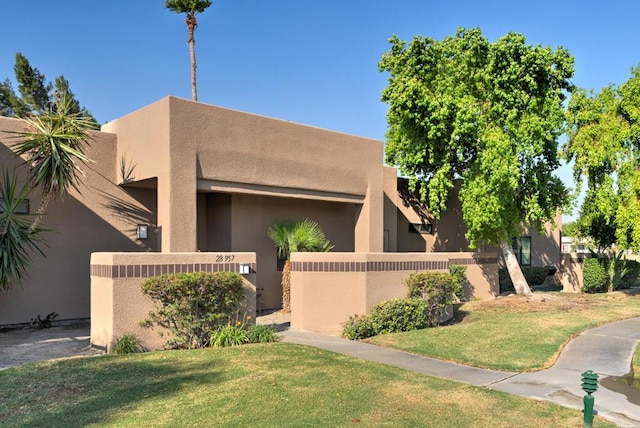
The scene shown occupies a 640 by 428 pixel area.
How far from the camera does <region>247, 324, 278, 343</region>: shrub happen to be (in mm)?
10867

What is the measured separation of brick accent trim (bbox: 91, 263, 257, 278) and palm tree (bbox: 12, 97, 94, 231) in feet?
9.11

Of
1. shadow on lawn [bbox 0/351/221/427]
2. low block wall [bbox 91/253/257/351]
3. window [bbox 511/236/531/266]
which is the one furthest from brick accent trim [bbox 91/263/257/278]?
window [bbox 511/236/531/266]

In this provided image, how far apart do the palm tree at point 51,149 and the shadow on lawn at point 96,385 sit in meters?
4.82

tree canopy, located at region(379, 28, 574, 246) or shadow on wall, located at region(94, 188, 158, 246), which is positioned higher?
tree canopy, located at region(379, 28, 574, 246)

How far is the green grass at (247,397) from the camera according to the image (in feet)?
19.9

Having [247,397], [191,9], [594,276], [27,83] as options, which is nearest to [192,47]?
[191,9]

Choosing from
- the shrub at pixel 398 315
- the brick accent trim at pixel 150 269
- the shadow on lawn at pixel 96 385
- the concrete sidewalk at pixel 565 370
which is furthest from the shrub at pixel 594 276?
the shadow on lawn at pixel 96 385

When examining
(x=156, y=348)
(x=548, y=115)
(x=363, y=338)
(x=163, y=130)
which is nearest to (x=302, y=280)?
(x=363, y=338)

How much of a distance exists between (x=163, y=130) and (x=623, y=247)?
17.2m

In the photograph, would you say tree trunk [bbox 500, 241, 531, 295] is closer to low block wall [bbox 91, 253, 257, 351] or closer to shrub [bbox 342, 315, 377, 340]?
shrub [bbox 342, 315, 377, 340]

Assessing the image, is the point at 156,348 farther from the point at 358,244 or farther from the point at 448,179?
the point at 448,179

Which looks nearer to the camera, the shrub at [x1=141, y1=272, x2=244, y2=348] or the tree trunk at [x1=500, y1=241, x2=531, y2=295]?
the shrub at [x1=141, y1=272, x2=244, y2=348]

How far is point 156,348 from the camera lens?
10.2 m

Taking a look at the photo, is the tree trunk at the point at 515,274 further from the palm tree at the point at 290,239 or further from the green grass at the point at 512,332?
the palm tree at the point at 290,239
